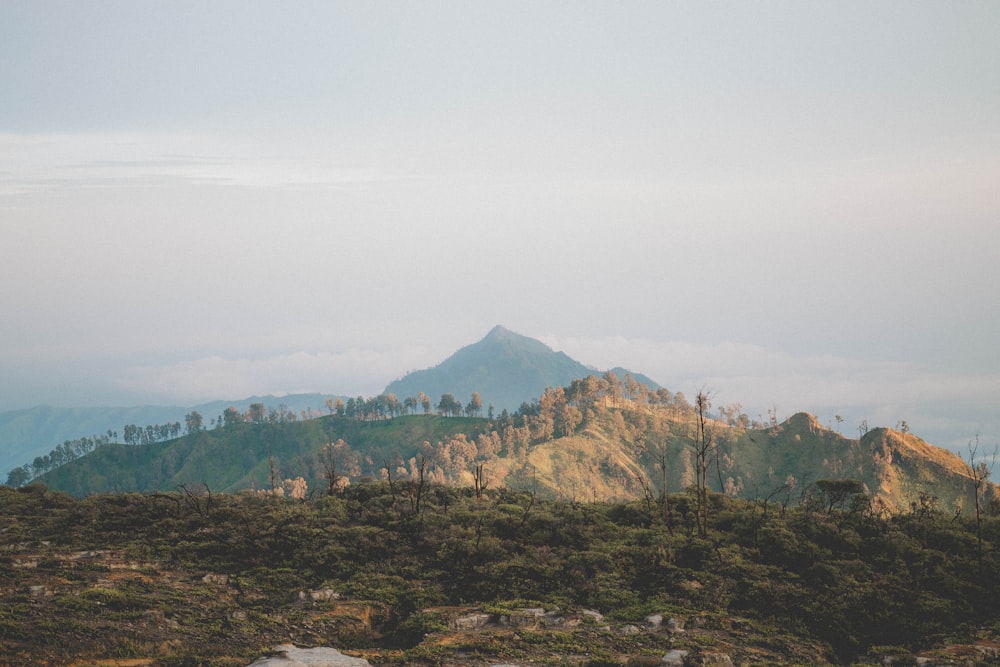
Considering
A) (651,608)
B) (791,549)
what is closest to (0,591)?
(651,608)

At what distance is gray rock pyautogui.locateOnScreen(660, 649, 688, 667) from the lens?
24.7m

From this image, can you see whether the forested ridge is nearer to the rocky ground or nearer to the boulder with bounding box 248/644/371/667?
the rocky ground

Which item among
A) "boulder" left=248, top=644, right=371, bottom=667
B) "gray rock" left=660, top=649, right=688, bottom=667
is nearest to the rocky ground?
"gray rock" left=660, top=649, right=688, bottom=667

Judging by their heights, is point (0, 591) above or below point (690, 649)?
above

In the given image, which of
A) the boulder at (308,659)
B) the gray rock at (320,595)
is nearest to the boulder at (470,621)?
the boulder at (308,659)

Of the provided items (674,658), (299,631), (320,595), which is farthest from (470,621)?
(674,658)

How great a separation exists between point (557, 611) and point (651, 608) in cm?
451

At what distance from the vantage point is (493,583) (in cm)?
3388

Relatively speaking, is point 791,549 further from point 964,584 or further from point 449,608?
point 449,608

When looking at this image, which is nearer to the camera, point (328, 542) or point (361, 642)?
point (361, 642)

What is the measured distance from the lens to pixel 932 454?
192 metres

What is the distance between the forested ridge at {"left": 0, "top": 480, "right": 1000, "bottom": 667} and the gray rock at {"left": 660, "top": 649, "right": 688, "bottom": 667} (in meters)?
0.77

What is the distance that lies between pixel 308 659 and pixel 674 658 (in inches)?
543

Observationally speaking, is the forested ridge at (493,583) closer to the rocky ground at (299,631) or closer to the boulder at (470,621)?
the rocky ground at (299,631)
